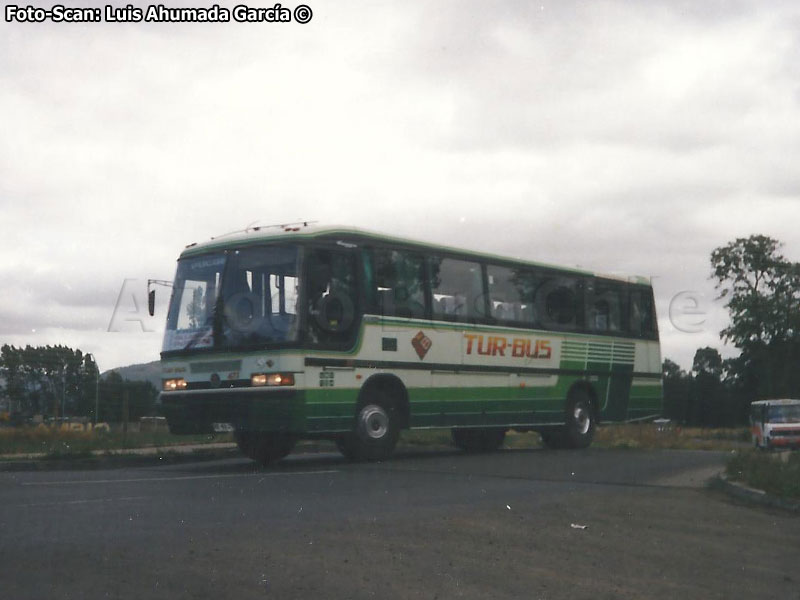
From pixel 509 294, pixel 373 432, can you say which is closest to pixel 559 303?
pixel 509 294

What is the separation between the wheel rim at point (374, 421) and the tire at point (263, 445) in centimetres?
167

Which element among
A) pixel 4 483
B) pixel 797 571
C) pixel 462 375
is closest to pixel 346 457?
pixel 462 375

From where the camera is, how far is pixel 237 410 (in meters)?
15.2

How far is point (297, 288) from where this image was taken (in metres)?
15.1

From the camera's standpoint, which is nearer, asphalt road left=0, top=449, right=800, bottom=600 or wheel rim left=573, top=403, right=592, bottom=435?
asphalt road left=0, top=449, right=800, bottom=600

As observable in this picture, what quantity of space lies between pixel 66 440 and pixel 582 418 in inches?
420

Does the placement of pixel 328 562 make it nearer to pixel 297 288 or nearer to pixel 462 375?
pixel 297 288

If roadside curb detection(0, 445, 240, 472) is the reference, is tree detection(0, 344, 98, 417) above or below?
above

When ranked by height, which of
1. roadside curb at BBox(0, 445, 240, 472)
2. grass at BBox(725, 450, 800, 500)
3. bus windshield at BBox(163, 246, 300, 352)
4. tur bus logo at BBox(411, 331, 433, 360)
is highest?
bus windshield at BBox(163, 246, 300, 352)

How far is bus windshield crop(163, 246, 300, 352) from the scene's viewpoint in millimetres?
15180

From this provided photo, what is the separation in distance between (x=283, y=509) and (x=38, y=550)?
2.98m

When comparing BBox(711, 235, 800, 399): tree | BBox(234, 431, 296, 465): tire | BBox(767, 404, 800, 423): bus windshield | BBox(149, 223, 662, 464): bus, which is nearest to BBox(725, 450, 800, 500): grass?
BBox(149, 223, 662, 464): bus

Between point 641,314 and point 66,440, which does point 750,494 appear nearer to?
point 641,314

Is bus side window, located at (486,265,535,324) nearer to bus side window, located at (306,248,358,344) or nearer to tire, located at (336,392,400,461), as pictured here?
tire, located at (336,392,400,461)
